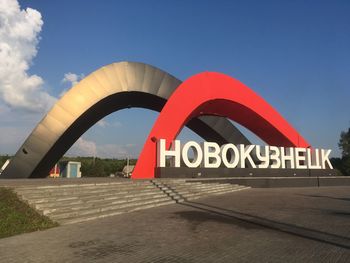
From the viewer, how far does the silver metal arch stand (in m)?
22.1

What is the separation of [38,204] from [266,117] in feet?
75.3

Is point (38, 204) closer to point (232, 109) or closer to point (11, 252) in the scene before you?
point (11, 252)

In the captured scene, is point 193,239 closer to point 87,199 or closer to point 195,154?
point 87,199

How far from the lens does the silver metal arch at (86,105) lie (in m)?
22.1

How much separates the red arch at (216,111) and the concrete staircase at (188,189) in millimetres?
3291

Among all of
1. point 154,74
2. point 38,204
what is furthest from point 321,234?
point 154,74

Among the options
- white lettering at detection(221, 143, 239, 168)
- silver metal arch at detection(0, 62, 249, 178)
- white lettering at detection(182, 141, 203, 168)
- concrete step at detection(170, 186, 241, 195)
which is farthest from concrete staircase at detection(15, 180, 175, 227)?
white lettering at detection(221, 143, 239, 168)

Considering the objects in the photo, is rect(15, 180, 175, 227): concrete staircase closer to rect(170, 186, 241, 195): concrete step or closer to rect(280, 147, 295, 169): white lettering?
rect(170, 186, 241, 195): concrete step

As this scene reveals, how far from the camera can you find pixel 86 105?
23.6 m

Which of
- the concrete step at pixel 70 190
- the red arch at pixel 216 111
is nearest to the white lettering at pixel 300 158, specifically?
the red arch at pixel 216 111

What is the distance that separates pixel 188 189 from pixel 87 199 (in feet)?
25.9

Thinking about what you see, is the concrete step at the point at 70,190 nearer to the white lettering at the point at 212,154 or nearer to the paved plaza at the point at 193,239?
the paved plaza at the point at 193,239

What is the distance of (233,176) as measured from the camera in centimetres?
2723

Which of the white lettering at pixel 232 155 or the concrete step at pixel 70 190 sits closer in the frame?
the concrete step at pixel 70 190
